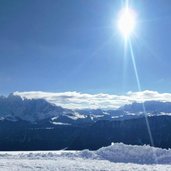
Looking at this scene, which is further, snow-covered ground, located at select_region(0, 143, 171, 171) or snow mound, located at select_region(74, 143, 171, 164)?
snow mound, located at select_region(74, 143, 171, 164)

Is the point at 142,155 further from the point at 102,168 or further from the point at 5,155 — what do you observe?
the point at 5,155

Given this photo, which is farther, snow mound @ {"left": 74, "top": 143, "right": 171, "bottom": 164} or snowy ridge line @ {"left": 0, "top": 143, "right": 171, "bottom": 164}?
snowy ridge line @ {"left": 0, "top": 143, "right": 171, "bottom": 164}

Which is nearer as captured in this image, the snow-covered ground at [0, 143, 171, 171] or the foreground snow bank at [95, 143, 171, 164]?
the snow-covered ground at [0, 143, 171, 171]

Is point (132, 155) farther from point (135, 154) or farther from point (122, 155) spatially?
point (122, 155)

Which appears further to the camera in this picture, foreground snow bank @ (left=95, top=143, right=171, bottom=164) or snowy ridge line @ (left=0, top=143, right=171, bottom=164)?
snowy ridge line @ (left=0, top=143, right=171, bottom=164)

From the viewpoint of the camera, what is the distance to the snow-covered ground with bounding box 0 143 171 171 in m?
26.1

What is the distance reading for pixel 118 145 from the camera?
33531 mm

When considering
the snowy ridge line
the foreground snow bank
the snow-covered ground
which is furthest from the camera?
the snowy ridge line

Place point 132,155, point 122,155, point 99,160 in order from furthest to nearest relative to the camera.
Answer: point 122,155 → point 132,155 → point 99,160

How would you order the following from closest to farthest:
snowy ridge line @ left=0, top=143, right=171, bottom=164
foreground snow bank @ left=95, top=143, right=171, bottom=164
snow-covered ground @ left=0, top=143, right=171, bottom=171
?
1. snow-covered ground @ left=0, top=143, right=171, bottom=171
2. foreground snow bank @ left=95, top=143, right=171, bottom=164
3. snowy ridge line @ left=0, top=143, right=171, bottom=164

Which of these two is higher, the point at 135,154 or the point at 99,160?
the point at 135,154

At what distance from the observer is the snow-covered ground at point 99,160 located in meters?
26.1

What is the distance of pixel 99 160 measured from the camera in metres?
30.5

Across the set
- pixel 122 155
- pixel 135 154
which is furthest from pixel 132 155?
pixel 122 155
